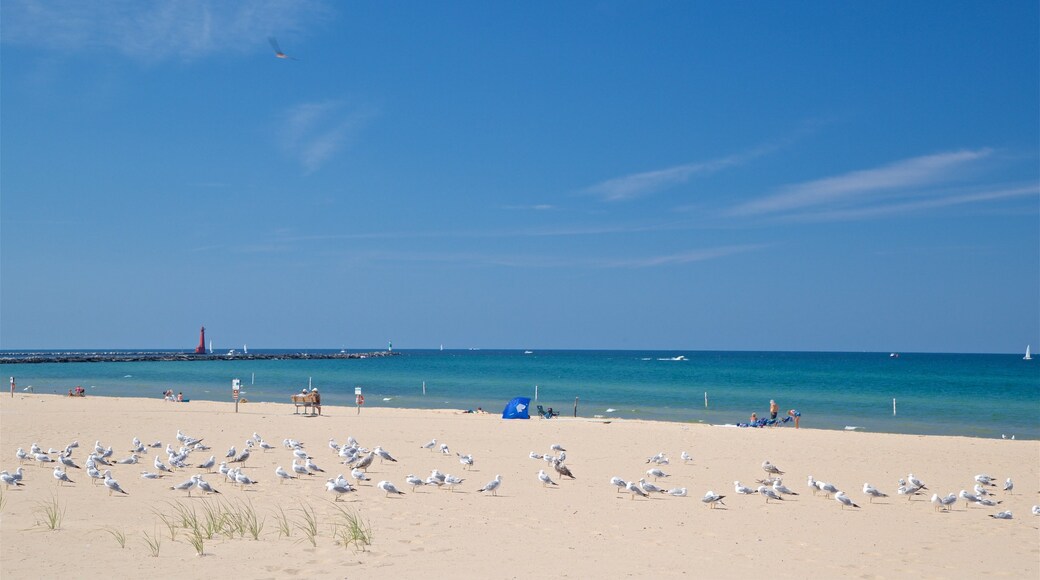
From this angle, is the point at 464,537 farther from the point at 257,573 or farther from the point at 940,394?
the point at 940,394

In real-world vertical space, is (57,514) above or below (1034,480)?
above

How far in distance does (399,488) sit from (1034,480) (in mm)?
13882

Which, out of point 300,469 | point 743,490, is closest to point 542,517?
point 743,490

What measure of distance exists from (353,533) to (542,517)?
11.0 feet

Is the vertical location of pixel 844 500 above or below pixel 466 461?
below

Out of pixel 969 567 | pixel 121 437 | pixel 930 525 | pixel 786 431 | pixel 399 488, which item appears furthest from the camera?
pixel 786 431

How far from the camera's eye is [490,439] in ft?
74.6

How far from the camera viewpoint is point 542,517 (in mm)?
11734

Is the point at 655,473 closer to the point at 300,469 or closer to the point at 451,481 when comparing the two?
the point at 451,481

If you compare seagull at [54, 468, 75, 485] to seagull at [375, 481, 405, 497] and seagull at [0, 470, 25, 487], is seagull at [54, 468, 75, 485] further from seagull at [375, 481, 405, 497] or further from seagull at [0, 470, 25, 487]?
seagull at [375, 481, 405, 497]

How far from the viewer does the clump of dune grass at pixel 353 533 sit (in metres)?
9.23

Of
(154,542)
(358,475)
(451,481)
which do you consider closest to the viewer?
(154,542)

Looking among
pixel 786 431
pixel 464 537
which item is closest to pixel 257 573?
pixel 464 537

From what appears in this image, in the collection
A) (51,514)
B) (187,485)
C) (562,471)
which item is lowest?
(562,471)
